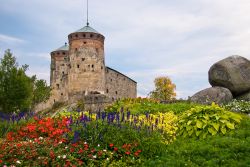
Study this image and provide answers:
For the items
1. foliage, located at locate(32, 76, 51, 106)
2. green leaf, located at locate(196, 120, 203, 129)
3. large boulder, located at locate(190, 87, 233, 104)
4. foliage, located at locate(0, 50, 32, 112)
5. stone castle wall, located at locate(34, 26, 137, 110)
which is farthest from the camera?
stone castle wall, located at locate(34, 26, 137, 110)

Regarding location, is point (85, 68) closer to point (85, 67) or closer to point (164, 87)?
point (85, 67)

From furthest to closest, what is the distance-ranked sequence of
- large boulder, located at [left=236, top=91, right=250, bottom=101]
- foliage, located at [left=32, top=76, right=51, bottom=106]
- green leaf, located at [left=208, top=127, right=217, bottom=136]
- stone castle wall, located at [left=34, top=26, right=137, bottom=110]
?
stone castle wall, located at [left=34, top=26, right=137, bottom=110] → foliage, located at [left=32, top=76, right=51, bottom=106] → large boulder, located at [left=236, top=91, right=250, bottom=101] → green leaf, located at [left=208, top=127, right=217, bottom=136]

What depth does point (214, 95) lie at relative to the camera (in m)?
20.1

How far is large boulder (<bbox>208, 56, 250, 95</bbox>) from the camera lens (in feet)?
67.7

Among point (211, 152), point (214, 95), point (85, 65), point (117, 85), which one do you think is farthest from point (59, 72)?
point (211, 152)

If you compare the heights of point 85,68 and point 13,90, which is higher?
point 85,68

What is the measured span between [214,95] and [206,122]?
11.5 m

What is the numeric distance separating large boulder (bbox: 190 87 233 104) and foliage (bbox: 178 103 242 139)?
1029 centimetres

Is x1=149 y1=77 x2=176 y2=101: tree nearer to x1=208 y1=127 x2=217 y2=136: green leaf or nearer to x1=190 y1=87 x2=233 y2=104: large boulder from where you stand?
x1=190 y1=87 x2=233 y2=104: large boulder

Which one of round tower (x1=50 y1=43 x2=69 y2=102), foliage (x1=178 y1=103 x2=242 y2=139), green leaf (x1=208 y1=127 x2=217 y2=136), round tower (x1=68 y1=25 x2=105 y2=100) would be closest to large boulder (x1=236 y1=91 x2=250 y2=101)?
foliage (x1=178 y1=103 x2=242 y2=139)

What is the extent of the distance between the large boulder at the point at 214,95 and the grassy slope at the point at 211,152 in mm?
11390

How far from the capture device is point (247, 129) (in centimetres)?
906

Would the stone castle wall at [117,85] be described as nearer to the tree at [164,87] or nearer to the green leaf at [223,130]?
the tree at [164,87]

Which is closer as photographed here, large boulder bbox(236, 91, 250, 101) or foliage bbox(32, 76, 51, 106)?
large boulder bbox(236, 91, 250, 101)
